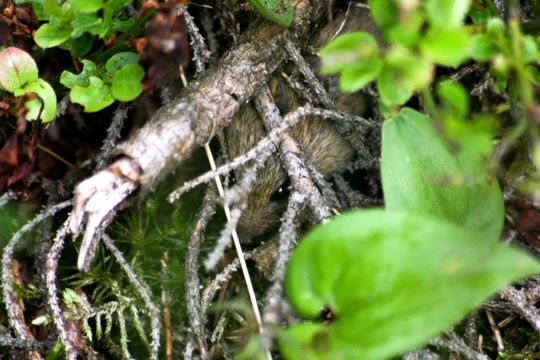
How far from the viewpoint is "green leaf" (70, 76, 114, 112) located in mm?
1695

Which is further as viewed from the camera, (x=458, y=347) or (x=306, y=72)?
(x=306, y=72)

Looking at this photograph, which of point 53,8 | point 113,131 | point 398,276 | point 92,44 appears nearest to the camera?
point 398,276

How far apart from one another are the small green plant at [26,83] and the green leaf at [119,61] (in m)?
0.16

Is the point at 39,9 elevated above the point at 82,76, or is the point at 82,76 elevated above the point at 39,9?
the point at 39,9

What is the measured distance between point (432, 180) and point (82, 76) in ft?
2.98

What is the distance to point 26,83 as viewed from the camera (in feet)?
5.58

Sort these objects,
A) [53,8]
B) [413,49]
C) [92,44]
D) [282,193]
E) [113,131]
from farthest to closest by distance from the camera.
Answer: [282,193] → [113,131] → [92,44] → [53,8] → [413,49]

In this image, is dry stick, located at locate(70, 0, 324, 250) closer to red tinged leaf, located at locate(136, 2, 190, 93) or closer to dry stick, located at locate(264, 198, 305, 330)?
red tinged leaf, located at locate(136, 2, 190, 93)

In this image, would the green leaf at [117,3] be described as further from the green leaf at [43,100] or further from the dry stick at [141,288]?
the dry stick at [141,288]

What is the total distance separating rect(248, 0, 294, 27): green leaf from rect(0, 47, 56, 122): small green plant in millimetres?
562

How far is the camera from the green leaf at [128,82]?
66.1 inches

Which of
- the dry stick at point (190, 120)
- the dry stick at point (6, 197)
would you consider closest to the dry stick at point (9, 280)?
the dry stick at point (6, 197)

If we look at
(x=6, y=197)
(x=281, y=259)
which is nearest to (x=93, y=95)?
(x=6, y=197)

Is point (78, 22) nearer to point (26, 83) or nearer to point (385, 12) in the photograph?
point (26, 83)
